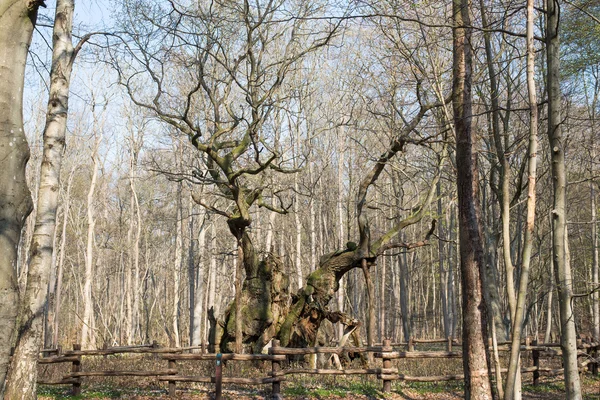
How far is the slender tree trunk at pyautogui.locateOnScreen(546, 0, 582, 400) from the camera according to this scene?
578cm

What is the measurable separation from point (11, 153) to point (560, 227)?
5.30 m

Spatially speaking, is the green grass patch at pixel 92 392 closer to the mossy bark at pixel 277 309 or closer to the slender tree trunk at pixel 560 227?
the mossy bark at pixel 277 309

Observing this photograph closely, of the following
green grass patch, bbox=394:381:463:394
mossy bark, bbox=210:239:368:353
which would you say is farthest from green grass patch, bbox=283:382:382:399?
mossy bark, bbox=210:239:368:353

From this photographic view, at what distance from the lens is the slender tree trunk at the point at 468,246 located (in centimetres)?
724

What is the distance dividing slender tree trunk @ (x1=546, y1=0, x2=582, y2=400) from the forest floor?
517 cm

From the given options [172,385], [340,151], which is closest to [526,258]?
[172,385]

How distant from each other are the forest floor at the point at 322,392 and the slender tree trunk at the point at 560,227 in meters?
5.17

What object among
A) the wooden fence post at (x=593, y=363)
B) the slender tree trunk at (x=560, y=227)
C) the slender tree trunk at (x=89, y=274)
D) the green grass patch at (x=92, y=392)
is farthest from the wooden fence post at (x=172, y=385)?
the slender tree trunk at (x=89, y=274)

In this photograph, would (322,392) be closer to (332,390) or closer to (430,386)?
(332,390)

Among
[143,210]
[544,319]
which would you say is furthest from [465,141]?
[544,319]

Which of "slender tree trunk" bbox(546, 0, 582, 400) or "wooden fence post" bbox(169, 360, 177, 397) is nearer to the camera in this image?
"slender tree trunk" bbox(546, 0, 582, 400)

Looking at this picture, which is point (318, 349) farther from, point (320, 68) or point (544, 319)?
point (544, 319)

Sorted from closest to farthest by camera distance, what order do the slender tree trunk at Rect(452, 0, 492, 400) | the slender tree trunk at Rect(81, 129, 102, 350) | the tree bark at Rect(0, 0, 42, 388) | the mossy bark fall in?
the tree bark at Rect(0, 0, 42, 388) → the slender tree trunk at Rect(452, 0, 492, 400) → the mossy bark → the slender tree trunk at Rect(81, 129, 102, 350)

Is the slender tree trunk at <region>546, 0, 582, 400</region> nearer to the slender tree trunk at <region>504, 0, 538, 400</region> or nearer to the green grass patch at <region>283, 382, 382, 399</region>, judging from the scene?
the slender tree trunk at <region>504, 0, 538, 400</region>
